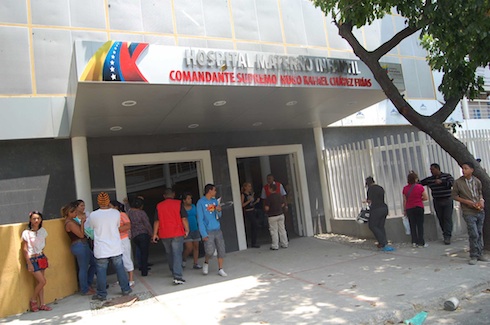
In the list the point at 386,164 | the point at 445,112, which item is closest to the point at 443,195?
the point at 386,164

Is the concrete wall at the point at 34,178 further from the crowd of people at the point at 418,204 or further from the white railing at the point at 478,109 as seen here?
the white railing at the point at 478,109

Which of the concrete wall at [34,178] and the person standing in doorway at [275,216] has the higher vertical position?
the concrete wall at [34,178]

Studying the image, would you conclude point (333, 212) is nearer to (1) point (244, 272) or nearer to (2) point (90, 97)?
(1) point (244, 272)

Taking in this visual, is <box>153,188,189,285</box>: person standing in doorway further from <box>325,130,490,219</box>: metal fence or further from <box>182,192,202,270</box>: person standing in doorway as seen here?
<box>325,130,490,219</box>: metal fence

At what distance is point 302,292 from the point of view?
5723 millimetres

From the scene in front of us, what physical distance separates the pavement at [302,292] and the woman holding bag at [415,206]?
10.8 inches

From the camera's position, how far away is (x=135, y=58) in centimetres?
561

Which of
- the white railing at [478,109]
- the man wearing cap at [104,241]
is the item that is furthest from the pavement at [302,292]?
the white railing at [478,109]

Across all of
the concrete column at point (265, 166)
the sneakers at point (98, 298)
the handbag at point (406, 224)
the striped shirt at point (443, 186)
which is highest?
the concrete column at point (265, 166)

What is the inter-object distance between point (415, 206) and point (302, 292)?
355 cm

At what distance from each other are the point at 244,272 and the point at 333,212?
427 cm

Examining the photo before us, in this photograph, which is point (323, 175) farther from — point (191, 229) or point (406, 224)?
point (191, 229)

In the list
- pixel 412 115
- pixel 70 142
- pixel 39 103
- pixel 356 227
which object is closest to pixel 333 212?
pixel 356 227

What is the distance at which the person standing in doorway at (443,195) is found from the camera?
7.82 meters
